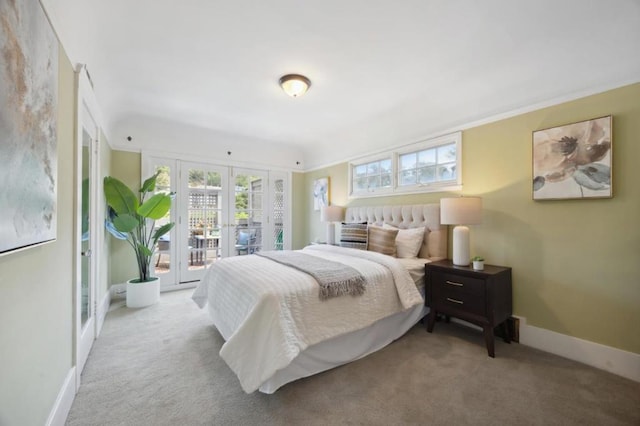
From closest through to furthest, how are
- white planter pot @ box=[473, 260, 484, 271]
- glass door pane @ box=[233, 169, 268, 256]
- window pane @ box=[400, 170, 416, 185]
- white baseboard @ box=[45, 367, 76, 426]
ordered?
1. white baseboard @ box=[45, 367, 76, 426]
2. white planter pot @ box=[473, 260, 484, 271]
3. window pane @ box=[400, 170, 416, 185]
4. glass door pane @ box=[233, 169, 268, 256]

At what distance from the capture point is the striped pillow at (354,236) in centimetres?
329

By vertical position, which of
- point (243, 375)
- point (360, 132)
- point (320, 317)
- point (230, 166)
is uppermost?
point (360, 132)

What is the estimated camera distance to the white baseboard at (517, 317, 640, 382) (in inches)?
75.2

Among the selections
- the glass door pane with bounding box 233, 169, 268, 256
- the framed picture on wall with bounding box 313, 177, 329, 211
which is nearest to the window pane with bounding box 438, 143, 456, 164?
the framed picture on wall with bounding box 313, 177, 329, 211

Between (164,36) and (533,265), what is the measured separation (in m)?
3.64

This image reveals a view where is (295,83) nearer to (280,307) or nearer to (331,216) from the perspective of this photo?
(280,307)

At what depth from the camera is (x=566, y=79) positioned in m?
2.18

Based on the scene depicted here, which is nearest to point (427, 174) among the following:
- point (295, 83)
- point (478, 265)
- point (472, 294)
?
point (478, 265)

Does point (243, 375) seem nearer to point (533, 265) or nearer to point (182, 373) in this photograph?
point (182, 373)

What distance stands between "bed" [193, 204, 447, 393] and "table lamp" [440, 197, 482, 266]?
1.28 ft

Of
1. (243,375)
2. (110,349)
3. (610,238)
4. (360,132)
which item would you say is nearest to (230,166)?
(360,132)

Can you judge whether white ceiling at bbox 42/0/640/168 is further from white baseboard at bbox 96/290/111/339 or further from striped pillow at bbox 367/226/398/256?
white baseboard at bbox 96/290/111/339

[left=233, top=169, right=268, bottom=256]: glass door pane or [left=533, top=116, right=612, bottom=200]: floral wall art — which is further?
[left=233, top=169, right=268, bottom=256]: glass door pane

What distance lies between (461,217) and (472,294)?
0.69 m
